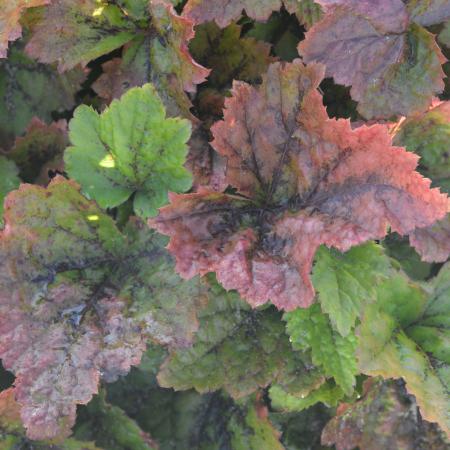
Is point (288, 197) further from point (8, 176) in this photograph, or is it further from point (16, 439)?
point (16, 439)

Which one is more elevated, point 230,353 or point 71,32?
point 71,32

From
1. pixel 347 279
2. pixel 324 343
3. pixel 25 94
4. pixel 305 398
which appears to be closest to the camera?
pixel 347 279

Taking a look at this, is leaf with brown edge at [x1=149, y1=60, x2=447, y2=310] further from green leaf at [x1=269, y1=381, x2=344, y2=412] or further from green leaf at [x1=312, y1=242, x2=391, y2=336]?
green leaf at [x1=269, y1=381, x2=344, y2=412]

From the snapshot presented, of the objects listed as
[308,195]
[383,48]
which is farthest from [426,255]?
[383,48]

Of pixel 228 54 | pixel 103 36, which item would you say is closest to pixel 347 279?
pixel 228 54

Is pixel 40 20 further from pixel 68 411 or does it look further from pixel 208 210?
pixel 68 411

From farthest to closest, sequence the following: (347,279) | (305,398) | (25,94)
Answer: (25,94) < (305,398) < (347,279)

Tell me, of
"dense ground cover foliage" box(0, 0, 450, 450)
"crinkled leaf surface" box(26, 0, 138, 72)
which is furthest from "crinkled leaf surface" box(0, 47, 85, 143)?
"crinkled leaf surface" box(26, 0, 138, 72)

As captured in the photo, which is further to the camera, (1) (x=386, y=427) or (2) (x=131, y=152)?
(1) (x=386, y=427)
